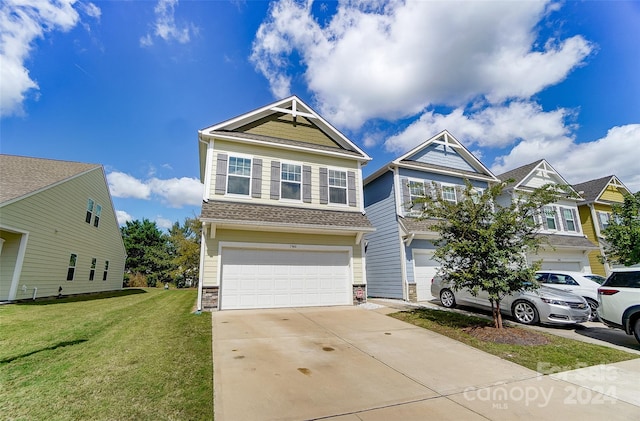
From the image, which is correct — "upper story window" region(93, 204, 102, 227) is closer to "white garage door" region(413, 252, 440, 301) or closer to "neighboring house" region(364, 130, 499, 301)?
"neighboring house" region(364, 130, 499, 301)

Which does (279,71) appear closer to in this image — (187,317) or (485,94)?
(485,94)

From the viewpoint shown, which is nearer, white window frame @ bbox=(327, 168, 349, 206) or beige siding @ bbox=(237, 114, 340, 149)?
beige siding @ bbox=(237, 114, 340, 149)

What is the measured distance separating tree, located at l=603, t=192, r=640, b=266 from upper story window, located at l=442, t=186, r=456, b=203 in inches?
338

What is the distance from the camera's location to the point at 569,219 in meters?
18.6

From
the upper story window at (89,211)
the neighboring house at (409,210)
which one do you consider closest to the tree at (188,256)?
the upper story window at (89,211)

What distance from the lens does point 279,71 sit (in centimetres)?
1317

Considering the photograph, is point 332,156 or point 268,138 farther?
point 332,156

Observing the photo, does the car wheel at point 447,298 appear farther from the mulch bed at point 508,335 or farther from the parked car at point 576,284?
the mulch bed at point 508,335

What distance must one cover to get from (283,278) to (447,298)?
6510 mm

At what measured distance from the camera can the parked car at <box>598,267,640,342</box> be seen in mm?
6617

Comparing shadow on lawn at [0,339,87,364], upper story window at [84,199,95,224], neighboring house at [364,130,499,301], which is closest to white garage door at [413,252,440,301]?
neighboring house at [364,130,499,301]

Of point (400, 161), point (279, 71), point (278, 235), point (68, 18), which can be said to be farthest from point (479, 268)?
point (68, 18)

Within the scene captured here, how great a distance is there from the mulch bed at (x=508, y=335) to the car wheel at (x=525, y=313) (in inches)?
59.9

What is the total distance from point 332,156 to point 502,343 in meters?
8.73
